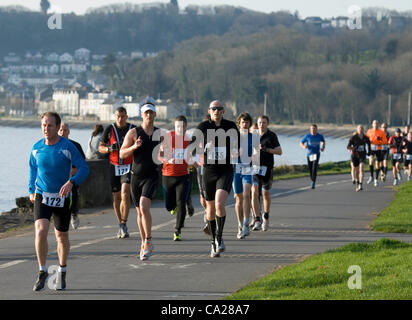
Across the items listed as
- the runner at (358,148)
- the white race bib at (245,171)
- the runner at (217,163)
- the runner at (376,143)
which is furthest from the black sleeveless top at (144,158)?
the runner at (376,143)

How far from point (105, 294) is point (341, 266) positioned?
2926mm

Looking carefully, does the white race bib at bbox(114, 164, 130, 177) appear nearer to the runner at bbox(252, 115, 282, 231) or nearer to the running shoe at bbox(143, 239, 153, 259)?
the runner at bbox(252, 115, 282, 231)

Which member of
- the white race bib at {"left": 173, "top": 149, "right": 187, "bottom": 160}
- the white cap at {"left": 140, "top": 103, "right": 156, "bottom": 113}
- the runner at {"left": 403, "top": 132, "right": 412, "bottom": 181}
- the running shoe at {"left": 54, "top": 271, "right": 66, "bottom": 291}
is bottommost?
the runner at {"left": 403, "top": 132, "right": 412, "bottom": 181}

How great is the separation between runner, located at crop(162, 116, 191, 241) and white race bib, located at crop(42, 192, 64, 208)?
10.7ft

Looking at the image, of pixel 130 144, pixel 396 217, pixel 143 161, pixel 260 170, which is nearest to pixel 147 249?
pixel 143 161

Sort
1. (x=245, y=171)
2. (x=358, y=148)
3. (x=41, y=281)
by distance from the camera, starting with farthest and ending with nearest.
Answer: (x=358, y=148)
(x=245, y=171)
(x=41, y=281)

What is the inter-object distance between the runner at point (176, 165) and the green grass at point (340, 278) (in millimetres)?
2280

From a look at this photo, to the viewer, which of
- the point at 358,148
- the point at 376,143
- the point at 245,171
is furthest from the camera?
the point at 376,143

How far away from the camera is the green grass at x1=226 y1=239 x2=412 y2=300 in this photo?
29.3 feet

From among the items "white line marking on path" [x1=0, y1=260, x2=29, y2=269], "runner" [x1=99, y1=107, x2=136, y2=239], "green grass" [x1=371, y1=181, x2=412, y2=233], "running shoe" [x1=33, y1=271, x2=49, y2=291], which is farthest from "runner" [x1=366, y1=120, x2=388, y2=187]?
"running shoe" [x1=33, y1=271, x2=49, y2=291]

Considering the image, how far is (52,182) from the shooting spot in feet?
32.1

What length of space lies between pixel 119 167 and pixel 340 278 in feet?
17.3

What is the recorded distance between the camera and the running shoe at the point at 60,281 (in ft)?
31.6

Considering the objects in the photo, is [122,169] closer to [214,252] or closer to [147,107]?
[147,107]
